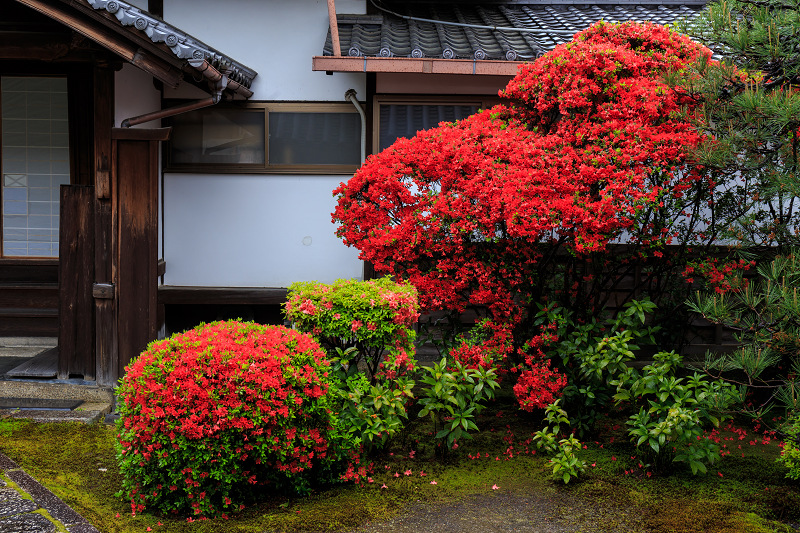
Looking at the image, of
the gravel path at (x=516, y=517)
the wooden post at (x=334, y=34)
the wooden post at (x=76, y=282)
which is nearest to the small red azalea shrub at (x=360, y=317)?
the gravel path at (x=516, y=517)

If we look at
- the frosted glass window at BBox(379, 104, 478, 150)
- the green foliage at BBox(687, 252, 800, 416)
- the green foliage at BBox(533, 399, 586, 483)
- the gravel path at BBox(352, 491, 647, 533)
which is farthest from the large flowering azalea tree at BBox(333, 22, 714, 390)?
the frosted glass window at BBox(379, 104, 478, 150)

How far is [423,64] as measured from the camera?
7281 millimetres

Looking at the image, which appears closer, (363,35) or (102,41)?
(102,41)

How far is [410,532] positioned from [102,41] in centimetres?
467

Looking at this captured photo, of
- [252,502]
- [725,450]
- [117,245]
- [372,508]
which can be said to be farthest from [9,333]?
[725,450]

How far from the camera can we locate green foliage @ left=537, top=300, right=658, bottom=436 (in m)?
5.52

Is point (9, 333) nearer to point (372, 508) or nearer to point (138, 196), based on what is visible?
point (138, 196)

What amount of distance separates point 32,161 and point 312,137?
139 inches

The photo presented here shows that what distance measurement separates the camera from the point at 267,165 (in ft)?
27.2

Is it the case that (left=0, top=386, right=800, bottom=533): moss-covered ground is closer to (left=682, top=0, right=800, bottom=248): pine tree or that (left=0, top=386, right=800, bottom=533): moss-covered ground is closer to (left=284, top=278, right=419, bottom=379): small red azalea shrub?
(left=284, top=278, right=419, bottom=379): small red azalea shrub

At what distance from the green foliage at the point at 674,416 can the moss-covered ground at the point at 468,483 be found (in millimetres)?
188

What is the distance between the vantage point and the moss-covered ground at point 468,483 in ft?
14.9

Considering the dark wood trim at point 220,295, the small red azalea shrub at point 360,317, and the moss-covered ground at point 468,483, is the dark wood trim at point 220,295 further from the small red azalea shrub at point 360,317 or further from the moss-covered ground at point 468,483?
the small red azalea shrub at point 360,317

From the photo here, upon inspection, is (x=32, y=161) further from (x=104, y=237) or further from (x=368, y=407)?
(x=368, y=407)
